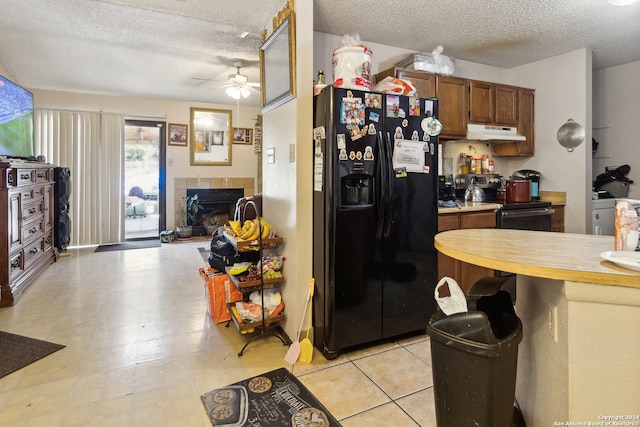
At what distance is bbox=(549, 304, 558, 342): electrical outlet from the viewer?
1.18m

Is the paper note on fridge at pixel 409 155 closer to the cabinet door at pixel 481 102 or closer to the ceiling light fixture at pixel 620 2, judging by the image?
the cabinet door at pixel 481 102

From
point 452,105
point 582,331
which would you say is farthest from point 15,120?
point 582,331

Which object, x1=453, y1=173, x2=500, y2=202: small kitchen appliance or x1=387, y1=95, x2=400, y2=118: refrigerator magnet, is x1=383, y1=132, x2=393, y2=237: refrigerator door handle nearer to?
x1=387, y1=95, x2=400, y2=118: refrigerator magnet

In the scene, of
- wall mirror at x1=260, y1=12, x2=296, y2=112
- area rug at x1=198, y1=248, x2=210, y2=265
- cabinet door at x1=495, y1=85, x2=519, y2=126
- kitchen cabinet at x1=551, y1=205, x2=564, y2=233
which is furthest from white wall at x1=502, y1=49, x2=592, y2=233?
area rug at x1=198, y1=248, x2=210, y2=265

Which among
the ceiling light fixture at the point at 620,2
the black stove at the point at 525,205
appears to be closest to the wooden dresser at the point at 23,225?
the black stove at the point at 525,205

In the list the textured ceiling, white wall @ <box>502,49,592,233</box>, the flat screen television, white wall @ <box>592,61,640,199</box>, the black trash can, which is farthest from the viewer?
white wall @ <box>592,61,640,199</box>

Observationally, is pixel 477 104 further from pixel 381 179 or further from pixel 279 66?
pixel 279 66

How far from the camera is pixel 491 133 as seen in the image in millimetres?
3568

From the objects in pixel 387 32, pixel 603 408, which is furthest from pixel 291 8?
pixel 603 408

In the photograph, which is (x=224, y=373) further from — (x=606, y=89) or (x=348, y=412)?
(x=606, y=89)

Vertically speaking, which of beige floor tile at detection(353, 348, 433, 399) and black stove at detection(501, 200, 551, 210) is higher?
black stove at detection(501, 200, 551, 210)

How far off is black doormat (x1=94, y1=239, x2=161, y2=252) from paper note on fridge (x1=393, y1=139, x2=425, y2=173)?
15.6 feet

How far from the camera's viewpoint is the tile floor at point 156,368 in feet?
5.57

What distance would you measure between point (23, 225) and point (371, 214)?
369 cm
